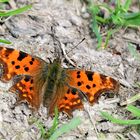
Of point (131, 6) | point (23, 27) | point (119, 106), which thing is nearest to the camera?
point (119, 106)

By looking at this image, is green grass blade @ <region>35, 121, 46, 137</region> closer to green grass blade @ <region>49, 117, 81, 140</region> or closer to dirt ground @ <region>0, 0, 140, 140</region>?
dirt ground @ <region>0, 0, 140, 140</region>

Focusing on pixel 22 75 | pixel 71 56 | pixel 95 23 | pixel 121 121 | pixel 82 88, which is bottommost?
pixel 121 121

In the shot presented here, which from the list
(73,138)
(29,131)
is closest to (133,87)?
(73,138)

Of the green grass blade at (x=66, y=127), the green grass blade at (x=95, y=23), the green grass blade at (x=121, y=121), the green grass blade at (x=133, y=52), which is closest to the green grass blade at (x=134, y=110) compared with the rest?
the green grass blade at (x=121, y=121)

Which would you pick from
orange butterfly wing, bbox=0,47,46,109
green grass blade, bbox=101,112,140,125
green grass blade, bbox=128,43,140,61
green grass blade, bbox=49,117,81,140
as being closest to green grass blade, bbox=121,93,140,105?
green grass blade, bbox=101,112,140,125

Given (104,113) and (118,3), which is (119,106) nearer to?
(104,113)

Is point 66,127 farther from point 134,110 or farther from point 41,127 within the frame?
point 134,110

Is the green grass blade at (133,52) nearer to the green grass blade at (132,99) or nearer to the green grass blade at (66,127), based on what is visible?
the green grass blade at (132,99)

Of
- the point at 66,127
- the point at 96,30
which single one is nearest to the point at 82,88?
the point at 66,127
